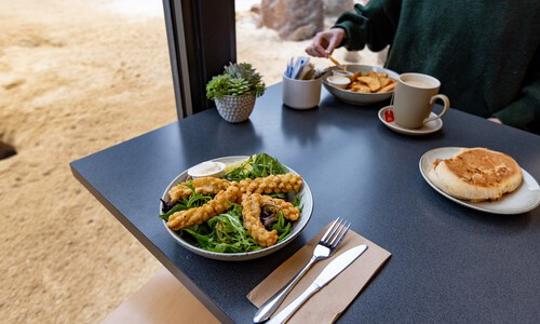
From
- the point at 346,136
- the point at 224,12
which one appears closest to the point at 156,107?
the point at 224,12

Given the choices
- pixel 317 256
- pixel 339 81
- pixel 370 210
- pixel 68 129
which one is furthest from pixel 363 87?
pixel 68 129

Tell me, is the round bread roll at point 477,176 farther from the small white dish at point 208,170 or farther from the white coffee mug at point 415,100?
the small white dish at point 208,170

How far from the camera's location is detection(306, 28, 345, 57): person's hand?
45.3 inches

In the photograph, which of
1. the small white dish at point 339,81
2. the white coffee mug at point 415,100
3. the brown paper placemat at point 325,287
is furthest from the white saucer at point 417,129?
the brown paper placemat at point 325,287

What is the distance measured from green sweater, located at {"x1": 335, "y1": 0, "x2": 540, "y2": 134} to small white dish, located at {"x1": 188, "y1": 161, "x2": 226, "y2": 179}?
845 millimetres

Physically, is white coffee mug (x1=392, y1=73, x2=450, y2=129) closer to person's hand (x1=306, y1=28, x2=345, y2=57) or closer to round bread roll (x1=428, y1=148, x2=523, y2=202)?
round bread roll (x1=428, y1=148, x2=523, y2=202)

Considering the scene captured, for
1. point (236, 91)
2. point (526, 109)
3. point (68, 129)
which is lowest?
point (68, 129)

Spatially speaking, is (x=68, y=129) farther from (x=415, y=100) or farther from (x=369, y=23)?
(x=415, y=100)

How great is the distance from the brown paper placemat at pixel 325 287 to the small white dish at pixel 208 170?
0.22 meters

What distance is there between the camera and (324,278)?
501mm

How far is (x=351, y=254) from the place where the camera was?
21.3 inches

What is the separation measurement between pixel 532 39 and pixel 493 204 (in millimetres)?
755

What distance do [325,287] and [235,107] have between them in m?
0.54

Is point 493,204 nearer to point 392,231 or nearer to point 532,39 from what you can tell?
point 392,231
